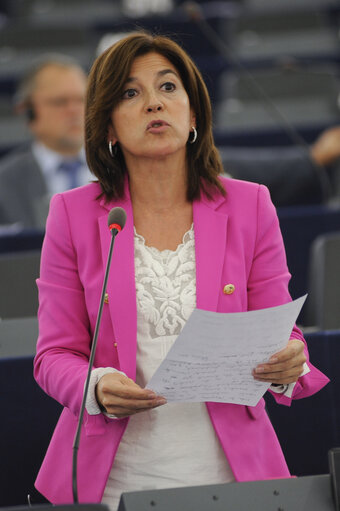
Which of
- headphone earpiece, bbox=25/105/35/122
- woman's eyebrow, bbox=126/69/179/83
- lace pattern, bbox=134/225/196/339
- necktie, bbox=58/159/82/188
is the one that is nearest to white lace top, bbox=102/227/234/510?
lace pattern, bbox=134/225/196/339

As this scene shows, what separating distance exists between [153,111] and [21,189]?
2495 mm

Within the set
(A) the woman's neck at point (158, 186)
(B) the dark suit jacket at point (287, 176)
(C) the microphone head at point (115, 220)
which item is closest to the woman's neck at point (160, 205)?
(A) the woman's neck at point (158, 186)

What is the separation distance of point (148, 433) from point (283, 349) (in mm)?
293

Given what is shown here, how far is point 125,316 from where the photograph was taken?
162 centimetres

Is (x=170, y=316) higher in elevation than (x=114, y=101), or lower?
lower

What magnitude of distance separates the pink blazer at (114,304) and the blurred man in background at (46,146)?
7.45ft

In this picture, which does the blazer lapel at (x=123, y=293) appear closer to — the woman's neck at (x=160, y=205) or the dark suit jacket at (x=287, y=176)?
the woman's neck at (x=160, y=205)

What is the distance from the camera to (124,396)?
146cm

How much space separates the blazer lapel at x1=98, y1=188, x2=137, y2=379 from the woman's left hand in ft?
0.77

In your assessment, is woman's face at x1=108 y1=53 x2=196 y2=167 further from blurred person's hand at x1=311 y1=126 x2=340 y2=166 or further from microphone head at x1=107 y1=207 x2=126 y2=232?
blurred person's hand at x1=311 y1=126 x2=340 y2=166

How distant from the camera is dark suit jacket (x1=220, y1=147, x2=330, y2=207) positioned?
12.7 feet

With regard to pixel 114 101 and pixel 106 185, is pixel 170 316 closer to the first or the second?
pixel 106 185

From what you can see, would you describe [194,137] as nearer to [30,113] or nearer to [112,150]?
[112,150]

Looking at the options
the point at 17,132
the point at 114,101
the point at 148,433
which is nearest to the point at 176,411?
the point at 148,433
